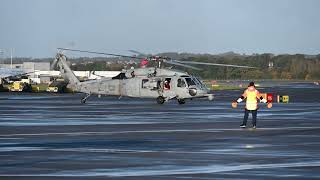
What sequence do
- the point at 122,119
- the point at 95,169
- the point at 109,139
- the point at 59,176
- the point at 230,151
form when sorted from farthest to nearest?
the point at 122,119, the point at 109,139, the point at 230,151, the point at 95,169, the point at 59,176

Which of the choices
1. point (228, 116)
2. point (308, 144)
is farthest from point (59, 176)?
point (228, 116)

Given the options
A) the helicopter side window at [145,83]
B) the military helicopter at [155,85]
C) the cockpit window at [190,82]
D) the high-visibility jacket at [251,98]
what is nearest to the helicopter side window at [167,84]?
the military helicopter at [155,85]

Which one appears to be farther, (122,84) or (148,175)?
(122,84)

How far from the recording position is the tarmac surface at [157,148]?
1636cm

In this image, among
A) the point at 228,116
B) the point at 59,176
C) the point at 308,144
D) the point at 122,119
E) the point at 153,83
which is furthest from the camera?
the point at 153,83

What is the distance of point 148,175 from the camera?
1580 centimetres

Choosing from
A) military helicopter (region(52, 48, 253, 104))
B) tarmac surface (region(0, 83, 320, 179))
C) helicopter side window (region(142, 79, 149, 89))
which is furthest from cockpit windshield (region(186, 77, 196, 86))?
tarmac surface (region(0, 83, 320, 179))

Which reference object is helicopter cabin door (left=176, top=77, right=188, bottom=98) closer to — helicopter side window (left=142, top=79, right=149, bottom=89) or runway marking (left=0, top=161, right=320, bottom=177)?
helicopter side window (left=142, top=79, right=149, bottom=89)

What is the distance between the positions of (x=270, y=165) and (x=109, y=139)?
26.7 feet

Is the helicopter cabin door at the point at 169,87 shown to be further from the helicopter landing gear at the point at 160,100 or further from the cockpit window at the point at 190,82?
the cockpit window at the point at 190,82

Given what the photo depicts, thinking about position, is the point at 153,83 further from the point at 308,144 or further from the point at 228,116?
the point at 308,144

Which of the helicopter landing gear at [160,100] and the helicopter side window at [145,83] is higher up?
the helicopter side window at [145,83]

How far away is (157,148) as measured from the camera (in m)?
21.7

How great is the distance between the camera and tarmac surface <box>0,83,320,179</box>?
16.4 m
